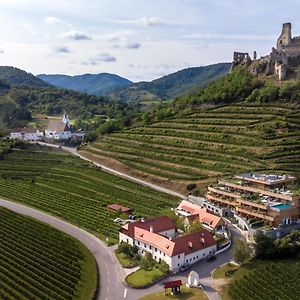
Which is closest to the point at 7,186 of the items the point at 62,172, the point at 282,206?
the point at 62,172

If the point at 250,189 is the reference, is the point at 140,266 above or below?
below

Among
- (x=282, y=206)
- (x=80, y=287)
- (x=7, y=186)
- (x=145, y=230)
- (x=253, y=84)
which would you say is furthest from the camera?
(x=253, y=84)

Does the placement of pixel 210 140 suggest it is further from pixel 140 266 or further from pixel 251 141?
pixel 140 266

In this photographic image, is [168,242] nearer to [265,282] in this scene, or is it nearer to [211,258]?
[211,258]

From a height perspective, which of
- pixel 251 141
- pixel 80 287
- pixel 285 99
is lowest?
pixel 80 287

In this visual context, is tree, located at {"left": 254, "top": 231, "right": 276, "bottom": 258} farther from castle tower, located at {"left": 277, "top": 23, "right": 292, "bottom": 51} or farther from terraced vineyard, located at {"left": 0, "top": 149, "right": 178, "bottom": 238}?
castle tower, located at {"left": 277, "top": 23, "right": 292, "bottom": 51}

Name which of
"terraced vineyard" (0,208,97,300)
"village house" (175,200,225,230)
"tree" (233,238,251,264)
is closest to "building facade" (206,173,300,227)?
"village house" (175,200,225,230)

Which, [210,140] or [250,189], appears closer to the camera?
[250,189]

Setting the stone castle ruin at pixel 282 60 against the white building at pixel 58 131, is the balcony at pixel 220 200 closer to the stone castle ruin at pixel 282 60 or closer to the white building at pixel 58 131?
the stone castle ruin at pixel 282 60

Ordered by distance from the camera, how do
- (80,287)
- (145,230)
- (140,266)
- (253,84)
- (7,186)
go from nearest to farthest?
(80,287) < (140,266) < (145,230) < (7,186) < (253,84)
